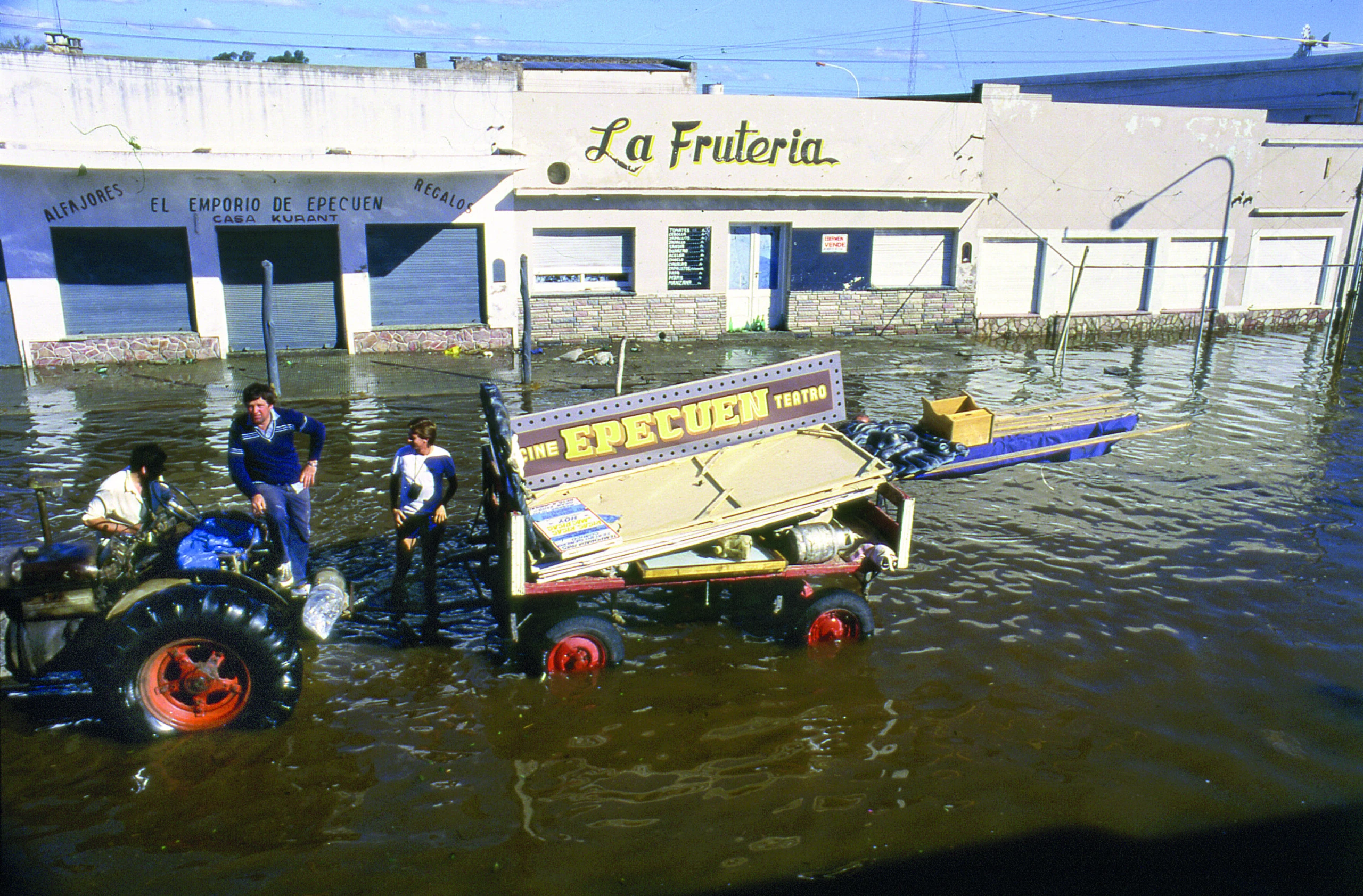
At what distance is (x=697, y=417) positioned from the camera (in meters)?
7.23

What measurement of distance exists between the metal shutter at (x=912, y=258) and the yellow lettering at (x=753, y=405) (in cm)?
1550

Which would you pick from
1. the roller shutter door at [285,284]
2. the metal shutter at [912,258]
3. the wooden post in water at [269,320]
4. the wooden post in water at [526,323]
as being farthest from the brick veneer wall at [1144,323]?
the wooden post in water at [269,320]

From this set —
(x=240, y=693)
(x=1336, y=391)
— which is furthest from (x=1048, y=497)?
(x=1336, y=391)

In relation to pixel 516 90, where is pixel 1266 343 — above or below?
below

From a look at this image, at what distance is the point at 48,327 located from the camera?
1684cm

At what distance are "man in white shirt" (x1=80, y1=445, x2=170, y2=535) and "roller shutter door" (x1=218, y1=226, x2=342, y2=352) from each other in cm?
1281

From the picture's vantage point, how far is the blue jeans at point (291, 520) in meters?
6.92

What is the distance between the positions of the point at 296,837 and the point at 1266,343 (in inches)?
984

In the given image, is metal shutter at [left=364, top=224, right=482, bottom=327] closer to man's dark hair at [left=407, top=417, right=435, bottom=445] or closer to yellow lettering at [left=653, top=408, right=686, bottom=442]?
man's dark hair at [left=407, top=417, right=435, bottom=445]

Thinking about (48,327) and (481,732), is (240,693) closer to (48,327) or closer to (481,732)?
(481,732)

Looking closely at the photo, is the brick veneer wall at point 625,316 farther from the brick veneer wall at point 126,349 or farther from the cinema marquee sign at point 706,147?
the brick veneer wall at point 126,349

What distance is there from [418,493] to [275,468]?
1.07 m

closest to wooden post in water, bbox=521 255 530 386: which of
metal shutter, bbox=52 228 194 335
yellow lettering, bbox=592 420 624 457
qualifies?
metal shutter, bbox=52 228 194 335

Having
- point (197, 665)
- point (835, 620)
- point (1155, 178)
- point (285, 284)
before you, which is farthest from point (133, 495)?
point (1155, 178)
